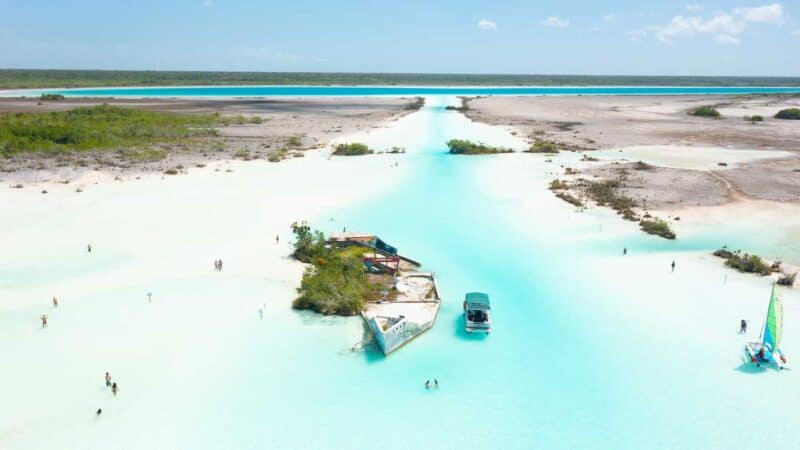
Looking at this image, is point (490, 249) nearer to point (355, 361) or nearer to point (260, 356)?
point (355, 361)

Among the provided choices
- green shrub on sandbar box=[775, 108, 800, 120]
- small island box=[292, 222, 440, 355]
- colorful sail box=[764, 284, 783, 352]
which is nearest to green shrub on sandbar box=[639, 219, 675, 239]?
colorful sail box=[764, 284, 783, 352]

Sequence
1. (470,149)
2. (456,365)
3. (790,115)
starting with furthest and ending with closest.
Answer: (790,115) < (470,149) < (456,365)

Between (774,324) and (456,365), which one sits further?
(456,365)

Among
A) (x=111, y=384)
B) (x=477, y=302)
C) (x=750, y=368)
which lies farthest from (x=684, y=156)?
(x=111, y=384)

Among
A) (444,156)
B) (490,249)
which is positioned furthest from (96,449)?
(444,156)

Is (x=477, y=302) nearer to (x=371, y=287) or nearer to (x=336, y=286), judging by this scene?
(x=371, y=287)

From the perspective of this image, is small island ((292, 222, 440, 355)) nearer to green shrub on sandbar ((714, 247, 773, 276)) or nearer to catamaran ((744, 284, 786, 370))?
catamaran ((744, 284, 786, 370))
